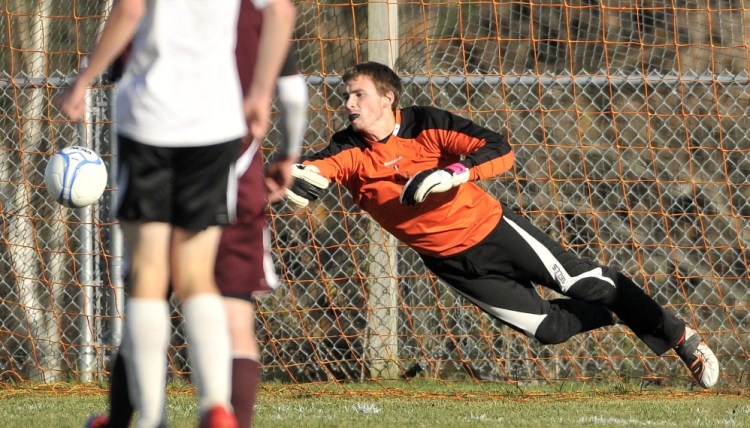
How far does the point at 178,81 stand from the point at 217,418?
82 centimetres

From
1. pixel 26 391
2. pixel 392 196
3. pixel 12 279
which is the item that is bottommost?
pixel 26 391

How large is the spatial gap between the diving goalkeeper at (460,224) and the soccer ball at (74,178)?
0.92 metres

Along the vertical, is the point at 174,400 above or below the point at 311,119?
below

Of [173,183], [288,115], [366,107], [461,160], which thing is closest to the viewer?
[173,183]

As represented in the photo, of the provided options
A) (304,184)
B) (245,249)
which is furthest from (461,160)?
(245,249)

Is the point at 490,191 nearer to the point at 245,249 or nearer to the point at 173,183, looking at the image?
the point at 245,249

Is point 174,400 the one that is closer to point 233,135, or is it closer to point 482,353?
point 482,353

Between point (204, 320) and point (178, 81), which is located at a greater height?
point (178, 81)

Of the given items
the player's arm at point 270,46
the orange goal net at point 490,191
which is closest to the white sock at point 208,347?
the player's arm at point 270,46

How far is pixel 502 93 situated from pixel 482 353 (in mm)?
1558

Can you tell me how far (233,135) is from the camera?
2910mm

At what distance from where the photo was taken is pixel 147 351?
9.37ft

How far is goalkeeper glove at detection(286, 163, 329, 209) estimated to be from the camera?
4.75 m

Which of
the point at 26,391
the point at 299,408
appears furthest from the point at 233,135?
the point at 26,391
